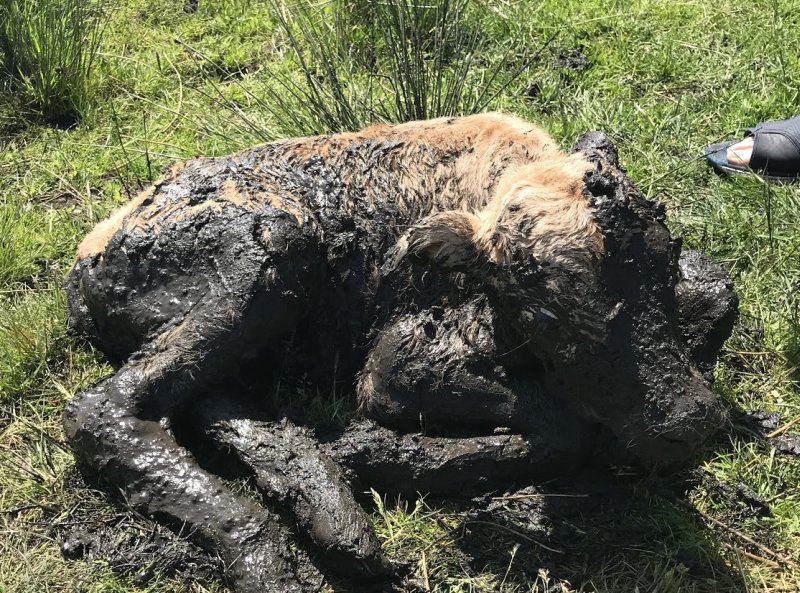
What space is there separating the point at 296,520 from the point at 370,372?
2.28 feet

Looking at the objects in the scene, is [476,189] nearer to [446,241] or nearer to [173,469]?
[446,241]

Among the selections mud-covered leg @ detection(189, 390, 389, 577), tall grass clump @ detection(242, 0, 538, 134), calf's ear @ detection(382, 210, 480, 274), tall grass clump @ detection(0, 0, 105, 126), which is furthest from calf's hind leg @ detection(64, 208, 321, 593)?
tall grass clump @ detection(0, 0, 105, 126)

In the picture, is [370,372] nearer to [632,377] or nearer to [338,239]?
[338,239]

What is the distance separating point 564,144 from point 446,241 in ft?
7.10

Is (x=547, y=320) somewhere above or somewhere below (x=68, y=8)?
below

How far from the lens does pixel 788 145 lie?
525 cm

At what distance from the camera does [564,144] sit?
552 centimetres

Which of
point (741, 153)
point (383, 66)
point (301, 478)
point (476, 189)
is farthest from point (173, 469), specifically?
point (741, 153)

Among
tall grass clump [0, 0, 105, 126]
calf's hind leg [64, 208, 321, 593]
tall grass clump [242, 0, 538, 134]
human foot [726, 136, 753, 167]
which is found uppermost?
tall grass clump [0, 0, 105, 126]

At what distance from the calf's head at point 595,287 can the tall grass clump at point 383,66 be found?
177 centimetres

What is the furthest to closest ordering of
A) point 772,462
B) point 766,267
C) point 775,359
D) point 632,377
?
point 766,267
point 775,359
point 772,462
point 632,377

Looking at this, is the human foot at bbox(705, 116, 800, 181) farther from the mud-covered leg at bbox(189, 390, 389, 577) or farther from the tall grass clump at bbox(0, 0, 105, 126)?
the tall grass clump at bbox(0, 0, 105, 126)

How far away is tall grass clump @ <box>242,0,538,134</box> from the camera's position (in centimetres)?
529

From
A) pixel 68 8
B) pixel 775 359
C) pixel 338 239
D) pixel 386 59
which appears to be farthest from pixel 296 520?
pixel 68 8
